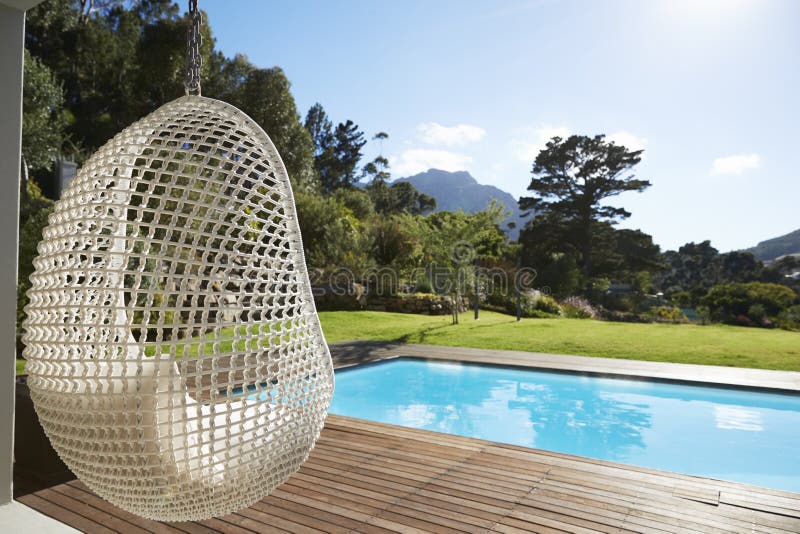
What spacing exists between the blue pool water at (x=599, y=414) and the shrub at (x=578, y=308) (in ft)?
27.5

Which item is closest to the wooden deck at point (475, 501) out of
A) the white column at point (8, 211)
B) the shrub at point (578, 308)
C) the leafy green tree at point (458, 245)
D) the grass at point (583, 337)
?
the white column at point (8, 211)

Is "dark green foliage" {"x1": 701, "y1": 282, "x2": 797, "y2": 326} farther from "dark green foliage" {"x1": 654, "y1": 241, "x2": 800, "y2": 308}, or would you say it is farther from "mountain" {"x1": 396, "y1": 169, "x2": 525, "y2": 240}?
"mountain" {"x1": 396, "y1": 169, "x2": 525, "y2": 240}

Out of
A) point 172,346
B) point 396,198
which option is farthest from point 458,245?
point 396,198

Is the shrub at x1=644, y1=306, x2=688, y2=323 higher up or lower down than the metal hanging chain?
lower down

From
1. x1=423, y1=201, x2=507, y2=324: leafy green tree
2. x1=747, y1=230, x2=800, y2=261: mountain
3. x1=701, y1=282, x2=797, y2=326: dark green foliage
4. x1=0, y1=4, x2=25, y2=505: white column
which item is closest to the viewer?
x1=0, y1=4, x2=25, y2=505: white column

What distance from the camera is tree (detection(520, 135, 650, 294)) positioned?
2203cm

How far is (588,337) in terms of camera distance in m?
9.60

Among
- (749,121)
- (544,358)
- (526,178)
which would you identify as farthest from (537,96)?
(544,358)

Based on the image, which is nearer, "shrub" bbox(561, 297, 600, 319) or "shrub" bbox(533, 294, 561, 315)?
"shrub" bbox(533, 294, 561, 315)

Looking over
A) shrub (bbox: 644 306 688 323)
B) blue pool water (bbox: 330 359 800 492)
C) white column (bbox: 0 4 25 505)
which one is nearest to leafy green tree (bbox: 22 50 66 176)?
blue pool water (bbox: 330 359 800 492)

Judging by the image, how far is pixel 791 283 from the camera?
46.2ft

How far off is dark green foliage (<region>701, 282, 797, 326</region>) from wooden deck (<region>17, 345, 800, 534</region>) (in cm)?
1197

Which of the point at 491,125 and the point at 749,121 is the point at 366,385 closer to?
the point at 749,121

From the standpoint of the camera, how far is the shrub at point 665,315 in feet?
47.8
